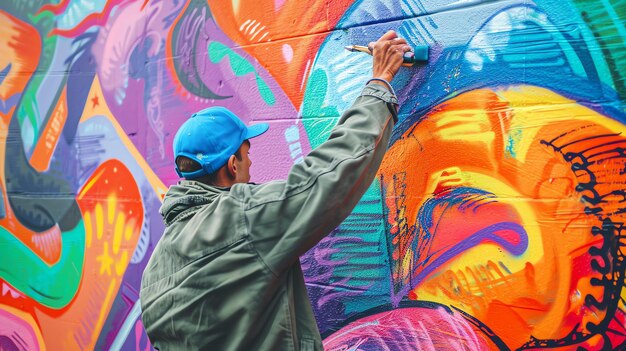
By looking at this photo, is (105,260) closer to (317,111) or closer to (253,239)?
(317,111)

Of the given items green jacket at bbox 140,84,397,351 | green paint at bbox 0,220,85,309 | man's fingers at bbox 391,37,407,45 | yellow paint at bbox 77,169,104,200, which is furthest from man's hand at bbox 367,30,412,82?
green paint at bbox 0,220,85,309

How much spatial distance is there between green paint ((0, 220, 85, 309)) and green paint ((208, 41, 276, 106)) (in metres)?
1.41

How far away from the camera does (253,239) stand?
2.09 m

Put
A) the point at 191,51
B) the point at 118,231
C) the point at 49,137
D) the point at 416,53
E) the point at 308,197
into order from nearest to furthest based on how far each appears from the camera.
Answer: the point at 308,197 → the point at 416,53 → the point at 191,51 → the point at 118,231 → the point at 49,137

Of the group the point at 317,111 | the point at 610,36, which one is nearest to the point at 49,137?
the point at 317,111

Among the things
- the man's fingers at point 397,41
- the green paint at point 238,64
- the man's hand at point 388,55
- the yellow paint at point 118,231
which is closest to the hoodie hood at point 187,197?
the man's hand at point 388,55

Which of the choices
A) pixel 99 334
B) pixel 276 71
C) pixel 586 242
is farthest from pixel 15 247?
pixel 586 242

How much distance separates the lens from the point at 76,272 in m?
4.20

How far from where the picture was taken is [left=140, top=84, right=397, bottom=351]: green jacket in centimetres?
207

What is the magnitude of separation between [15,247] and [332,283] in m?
2.49

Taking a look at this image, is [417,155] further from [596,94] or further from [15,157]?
[15,157]

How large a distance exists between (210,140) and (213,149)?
3 cm

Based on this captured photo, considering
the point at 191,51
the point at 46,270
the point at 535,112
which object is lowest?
the point at 46,270

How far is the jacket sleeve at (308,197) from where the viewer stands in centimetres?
205
